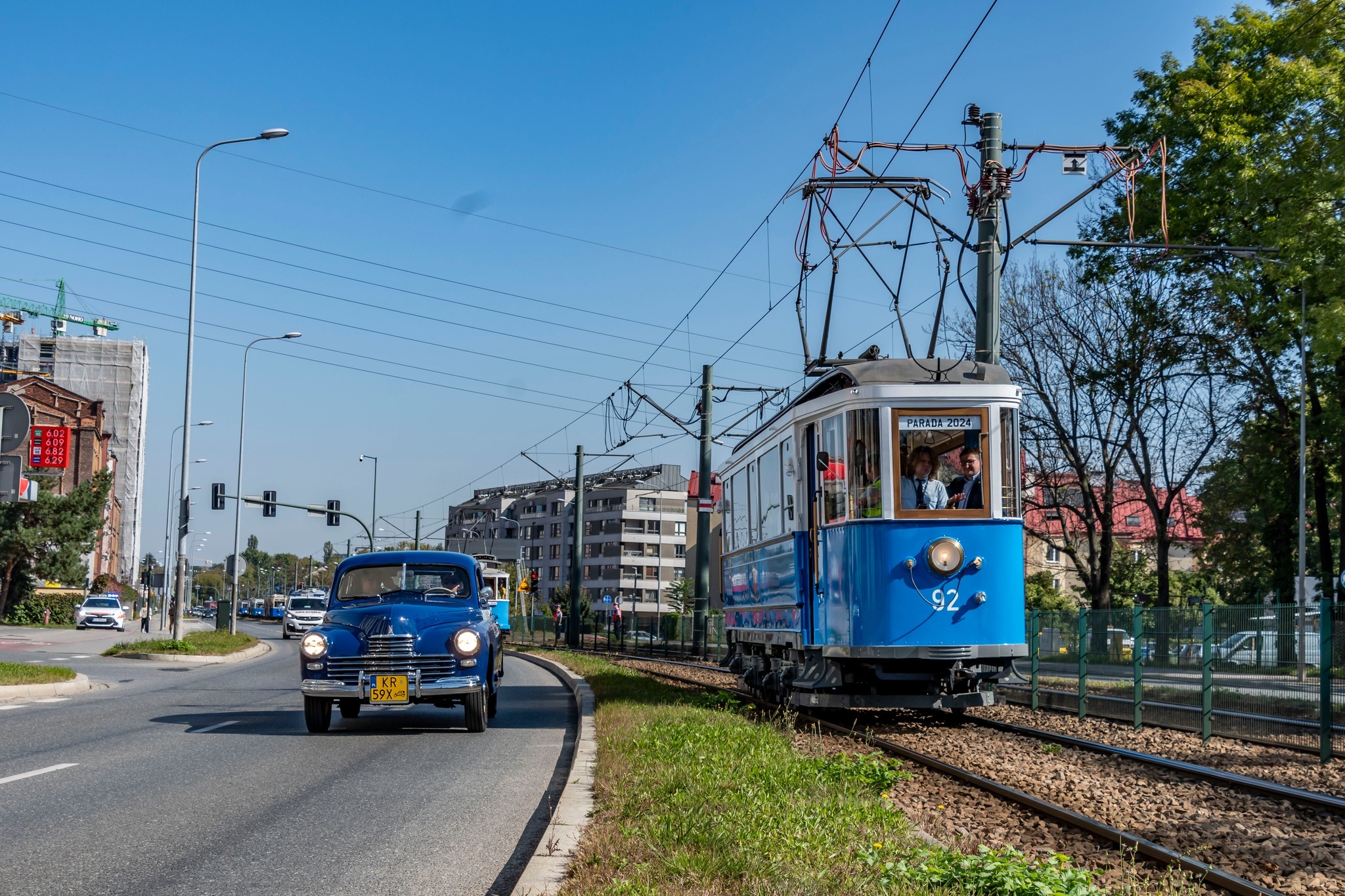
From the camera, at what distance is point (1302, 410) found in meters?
31.0

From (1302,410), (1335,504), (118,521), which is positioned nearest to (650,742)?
(1302,410)

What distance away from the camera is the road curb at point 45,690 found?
17.4m

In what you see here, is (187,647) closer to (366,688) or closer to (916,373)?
(366,688)

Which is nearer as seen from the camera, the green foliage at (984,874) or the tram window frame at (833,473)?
the green foliage at (984,874)

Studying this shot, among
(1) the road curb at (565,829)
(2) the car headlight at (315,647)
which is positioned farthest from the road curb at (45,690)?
(1) the road curb at (565,829)

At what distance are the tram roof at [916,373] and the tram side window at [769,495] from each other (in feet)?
6.69

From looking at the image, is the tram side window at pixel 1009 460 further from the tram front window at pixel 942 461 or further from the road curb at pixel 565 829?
the road curb at pixel 565 829

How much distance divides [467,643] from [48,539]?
190 ft

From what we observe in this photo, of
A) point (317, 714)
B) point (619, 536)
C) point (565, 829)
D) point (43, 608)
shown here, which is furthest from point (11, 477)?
point (619, 536)

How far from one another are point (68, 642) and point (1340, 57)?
118 ft

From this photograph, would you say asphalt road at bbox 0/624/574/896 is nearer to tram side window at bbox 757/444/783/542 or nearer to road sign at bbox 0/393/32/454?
road sign at bbox 0/393/32/454

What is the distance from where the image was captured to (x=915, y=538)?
1312 cm

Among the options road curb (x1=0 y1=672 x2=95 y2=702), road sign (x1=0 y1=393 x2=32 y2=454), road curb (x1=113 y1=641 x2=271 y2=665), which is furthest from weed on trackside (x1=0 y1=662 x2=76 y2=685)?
road curb (x1=113 y1=641 x2=271 y2=665)

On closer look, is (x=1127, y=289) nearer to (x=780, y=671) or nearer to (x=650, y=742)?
(x=780, y=671)
